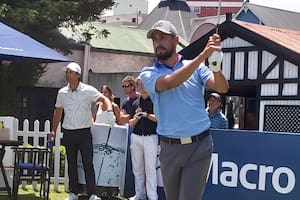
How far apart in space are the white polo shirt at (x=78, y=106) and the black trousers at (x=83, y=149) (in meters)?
0.09

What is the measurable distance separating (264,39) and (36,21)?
5864mm

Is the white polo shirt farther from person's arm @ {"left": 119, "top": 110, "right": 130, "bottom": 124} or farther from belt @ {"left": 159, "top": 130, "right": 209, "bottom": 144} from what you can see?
belt @ {"left": 159, "top": 130, "right": 209, "bottom": 144}

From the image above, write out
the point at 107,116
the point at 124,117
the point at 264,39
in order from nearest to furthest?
the point at 107,116, the point at 124,117, the point at 264,39


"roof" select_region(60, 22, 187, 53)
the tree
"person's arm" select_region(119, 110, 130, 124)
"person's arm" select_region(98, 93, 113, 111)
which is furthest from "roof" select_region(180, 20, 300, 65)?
"roof" select_region(60, 22, 187, 53)

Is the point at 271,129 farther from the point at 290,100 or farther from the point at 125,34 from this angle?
the point at 125,34

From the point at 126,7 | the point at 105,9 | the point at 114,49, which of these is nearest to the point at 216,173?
the point at 105,9

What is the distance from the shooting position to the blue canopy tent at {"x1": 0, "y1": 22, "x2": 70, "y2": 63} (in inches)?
317

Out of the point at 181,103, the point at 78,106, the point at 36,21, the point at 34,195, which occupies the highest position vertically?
the point at 36,21

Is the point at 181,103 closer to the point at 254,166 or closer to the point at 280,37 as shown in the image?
the point at 254,166

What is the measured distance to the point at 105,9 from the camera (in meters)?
17.7

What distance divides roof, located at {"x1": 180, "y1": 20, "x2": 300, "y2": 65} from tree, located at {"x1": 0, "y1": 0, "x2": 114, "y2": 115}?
12.3ft

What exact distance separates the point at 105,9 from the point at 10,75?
3.30m

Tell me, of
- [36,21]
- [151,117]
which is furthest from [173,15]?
[151,117]

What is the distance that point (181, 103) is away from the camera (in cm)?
420
